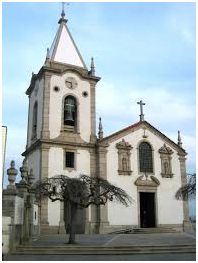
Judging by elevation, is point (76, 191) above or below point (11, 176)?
below

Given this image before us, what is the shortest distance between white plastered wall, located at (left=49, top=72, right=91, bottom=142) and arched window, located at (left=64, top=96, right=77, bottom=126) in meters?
0.31

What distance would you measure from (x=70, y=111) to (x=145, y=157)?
6.56 metres

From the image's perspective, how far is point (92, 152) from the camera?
28688 millimetres

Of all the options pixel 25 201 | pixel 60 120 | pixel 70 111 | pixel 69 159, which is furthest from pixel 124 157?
pixel 25 201

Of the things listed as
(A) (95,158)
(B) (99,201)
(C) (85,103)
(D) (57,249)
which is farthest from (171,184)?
(D) (57,249)

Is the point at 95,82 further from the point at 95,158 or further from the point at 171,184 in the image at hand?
the point at 171,184

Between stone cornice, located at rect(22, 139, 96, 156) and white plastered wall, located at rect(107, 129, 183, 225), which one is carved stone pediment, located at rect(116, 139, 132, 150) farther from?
stone cornice, located at rect(22, 139, 96, 156)

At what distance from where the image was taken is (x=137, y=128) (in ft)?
99.0

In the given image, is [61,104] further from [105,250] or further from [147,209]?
[105,250]

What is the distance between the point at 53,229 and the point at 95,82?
1179cm

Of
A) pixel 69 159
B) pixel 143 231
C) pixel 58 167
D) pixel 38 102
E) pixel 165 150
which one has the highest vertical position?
pixel 38 102

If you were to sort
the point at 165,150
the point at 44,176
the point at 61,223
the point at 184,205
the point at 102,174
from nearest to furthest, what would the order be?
the point at 61,223, the point at 44,176, the point at 102,174, the point at 184,205, the point at 165,150

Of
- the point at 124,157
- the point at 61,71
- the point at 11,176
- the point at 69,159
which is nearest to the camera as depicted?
the point at 11,176

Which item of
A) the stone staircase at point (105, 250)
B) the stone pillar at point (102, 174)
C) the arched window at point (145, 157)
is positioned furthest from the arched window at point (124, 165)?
the stone staircase at point (105, 250)
